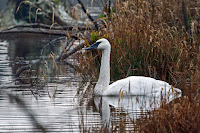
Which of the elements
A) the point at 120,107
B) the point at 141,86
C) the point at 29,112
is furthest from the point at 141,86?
the point at 29,112

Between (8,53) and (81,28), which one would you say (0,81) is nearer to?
(81,28)

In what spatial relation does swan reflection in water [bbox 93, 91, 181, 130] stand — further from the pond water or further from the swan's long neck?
the swan's long neck

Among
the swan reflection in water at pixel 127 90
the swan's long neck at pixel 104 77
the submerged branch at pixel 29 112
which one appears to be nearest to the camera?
the submerged branch at pixel 29 112

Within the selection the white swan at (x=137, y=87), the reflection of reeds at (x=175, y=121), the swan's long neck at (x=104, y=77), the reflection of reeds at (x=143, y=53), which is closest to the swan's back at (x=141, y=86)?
the white swan at (x=137, y=87)

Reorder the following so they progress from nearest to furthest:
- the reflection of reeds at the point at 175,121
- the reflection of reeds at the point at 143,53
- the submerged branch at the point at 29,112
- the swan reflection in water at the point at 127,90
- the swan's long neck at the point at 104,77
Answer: the submerged branch at the point at 29,112 → the reflection of reeds at the point at 175,121 → the swan reflection in water at the point at 127,90 → the swan's long neck at the point at 104,77 → the reflection of reeds at the point at 143,53

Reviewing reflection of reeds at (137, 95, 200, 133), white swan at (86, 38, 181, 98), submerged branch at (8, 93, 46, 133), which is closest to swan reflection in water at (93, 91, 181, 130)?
white swan at (86, 38, 181, 98)

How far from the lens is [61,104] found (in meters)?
7.49

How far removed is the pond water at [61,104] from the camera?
18.7ft

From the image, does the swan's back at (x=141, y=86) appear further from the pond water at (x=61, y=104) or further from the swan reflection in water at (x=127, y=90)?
the pond water at (x=61, y=104)

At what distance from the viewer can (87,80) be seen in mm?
9727

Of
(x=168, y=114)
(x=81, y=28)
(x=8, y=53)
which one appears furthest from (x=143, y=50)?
(x=8, y=53)

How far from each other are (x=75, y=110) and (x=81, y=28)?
6.04m

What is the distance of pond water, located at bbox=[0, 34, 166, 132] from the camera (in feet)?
18.7

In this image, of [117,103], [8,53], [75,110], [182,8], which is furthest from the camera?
[8,53]
